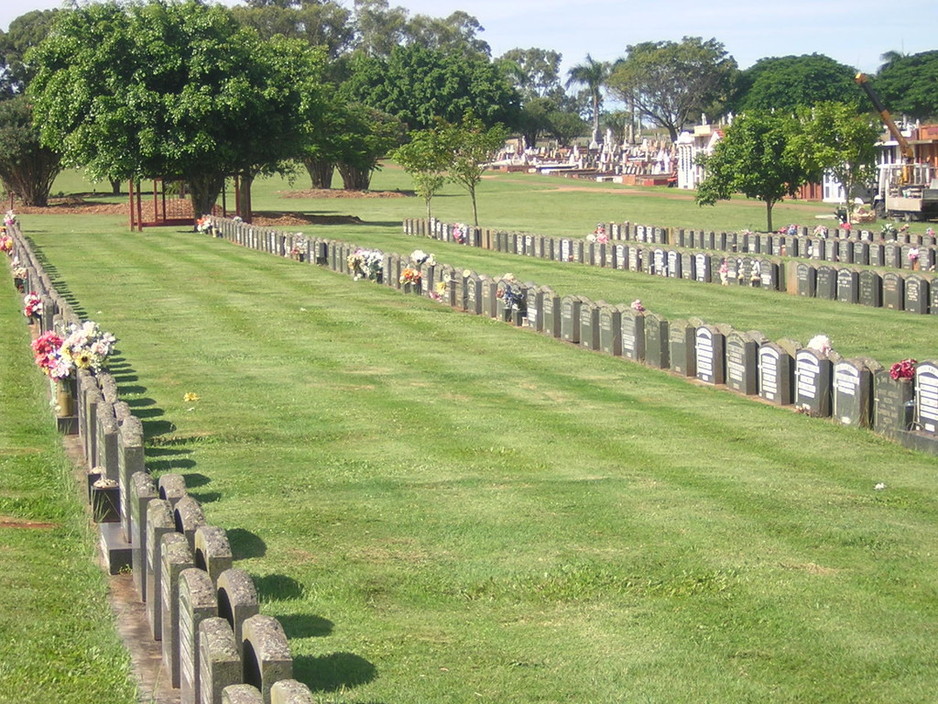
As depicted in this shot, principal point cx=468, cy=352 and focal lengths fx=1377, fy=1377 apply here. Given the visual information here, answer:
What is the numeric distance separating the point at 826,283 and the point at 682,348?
464 inches

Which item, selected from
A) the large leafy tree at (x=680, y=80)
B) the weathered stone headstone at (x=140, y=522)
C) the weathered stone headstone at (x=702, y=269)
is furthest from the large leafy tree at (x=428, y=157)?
the large leafy tree at (x=680, y=80)

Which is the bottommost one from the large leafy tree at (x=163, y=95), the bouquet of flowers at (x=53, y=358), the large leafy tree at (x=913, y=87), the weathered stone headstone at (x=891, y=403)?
the weathered stone headstone at (x=891, y=403)

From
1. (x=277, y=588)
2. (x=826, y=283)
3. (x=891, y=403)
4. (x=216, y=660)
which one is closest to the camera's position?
(x=216, y=660)

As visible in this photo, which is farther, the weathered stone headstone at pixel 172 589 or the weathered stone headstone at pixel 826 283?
the weathered stone headstone at pixel 826 283

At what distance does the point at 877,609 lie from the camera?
8.72 m

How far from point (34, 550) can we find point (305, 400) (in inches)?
249

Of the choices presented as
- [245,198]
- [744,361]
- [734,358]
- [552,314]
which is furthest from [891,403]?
[245,198]

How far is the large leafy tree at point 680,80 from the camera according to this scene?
5507 inches

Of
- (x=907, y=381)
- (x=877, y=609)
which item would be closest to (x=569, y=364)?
(x=907, y=381)

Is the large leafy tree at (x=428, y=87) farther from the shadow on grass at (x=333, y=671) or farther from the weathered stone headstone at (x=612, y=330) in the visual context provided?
the shadow on grass at (x=333, y=671)

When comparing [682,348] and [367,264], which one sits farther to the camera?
[367,264]

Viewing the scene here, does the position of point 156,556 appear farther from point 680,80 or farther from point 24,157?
point 680,80

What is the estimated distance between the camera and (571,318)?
21953 millimetres

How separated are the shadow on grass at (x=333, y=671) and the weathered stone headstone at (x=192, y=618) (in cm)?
72
